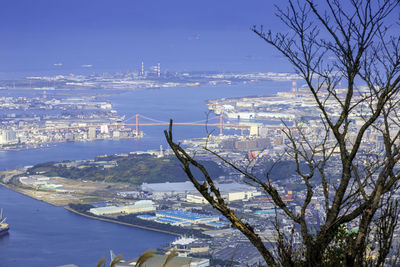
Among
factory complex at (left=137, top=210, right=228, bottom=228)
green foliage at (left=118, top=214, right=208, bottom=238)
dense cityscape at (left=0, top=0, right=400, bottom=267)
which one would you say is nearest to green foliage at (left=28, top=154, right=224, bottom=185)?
dense cityscape at (left=0, top=0, right=400, bottom=267)

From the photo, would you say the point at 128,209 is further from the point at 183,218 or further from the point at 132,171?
the point at 132,171

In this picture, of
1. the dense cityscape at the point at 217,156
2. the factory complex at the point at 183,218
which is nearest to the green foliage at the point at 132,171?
the dense cityscape at the point at 217,156

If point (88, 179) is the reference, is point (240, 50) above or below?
above

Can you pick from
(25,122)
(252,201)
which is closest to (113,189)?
(252,201)

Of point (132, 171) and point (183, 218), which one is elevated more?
point (132, 171)

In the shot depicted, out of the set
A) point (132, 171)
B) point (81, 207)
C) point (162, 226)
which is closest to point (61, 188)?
point (132, 171)

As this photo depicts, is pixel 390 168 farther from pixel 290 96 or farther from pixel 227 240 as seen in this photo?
pixel 290 96
